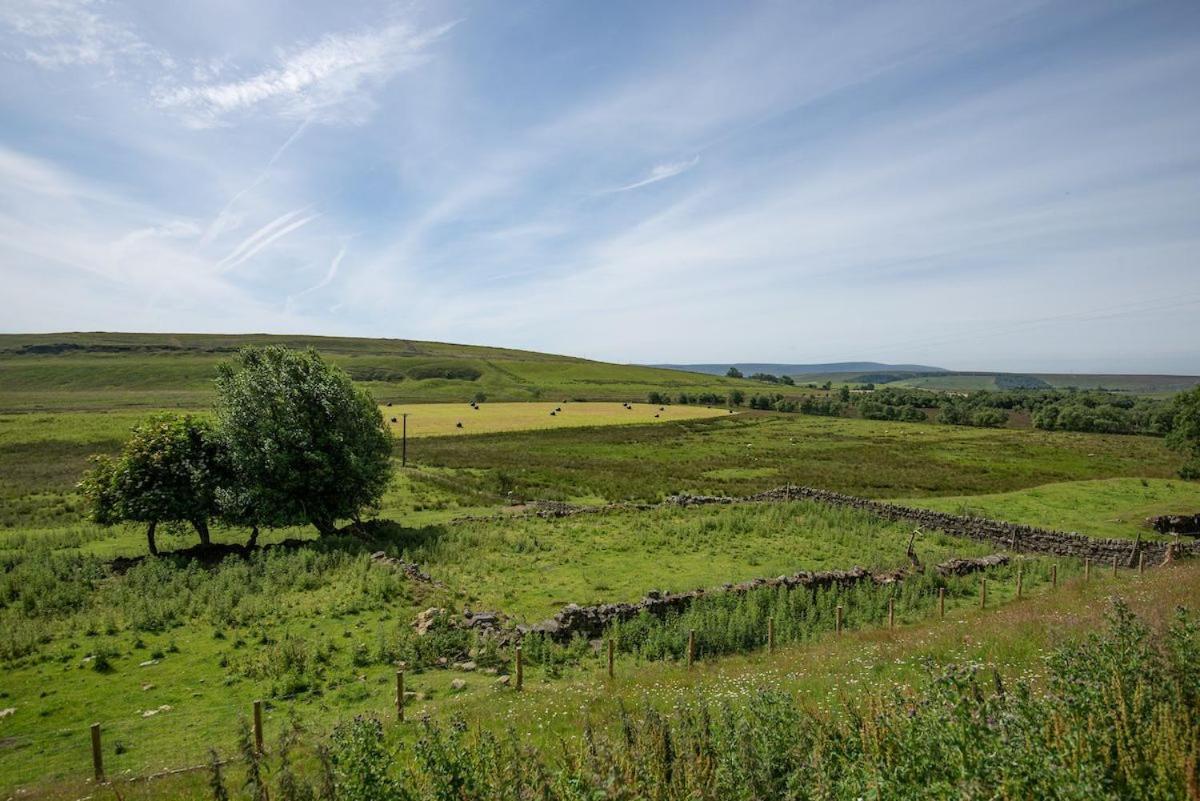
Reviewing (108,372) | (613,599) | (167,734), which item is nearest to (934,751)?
(167,734)

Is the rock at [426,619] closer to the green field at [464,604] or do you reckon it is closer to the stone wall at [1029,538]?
the green field at [464,604]

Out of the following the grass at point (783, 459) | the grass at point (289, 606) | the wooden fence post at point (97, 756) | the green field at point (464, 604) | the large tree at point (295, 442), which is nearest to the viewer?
the wooden fence post at point (97, 756)

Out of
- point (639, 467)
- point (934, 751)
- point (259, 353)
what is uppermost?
point (259, 353)

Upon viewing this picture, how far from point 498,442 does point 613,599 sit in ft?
194

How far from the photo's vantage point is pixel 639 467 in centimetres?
6134

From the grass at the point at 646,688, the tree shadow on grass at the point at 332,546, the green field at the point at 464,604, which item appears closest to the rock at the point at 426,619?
the green field at the point at 464,604

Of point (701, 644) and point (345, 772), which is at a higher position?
point (345, 772)

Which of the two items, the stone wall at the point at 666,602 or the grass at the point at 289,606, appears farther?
the stone wall at the point at 666,602

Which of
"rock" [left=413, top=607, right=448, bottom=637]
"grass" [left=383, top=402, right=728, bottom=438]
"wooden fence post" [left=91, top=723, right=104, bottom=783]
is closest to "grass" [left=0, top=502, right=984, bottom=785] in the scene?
"rock" [left=413, top=607, right=448, bottom=637]

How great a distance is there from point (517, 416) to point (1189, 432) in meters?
85.0

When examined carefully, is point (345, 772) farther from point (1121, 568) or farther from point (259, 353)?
point (1121, 568)

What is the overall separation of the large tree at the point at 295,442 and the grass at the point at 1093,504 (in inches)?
1420

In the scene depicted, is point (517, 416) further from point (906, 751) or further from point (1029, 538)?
point (906, 751)

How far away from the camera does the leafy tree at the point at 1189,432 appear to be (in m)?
52.8
